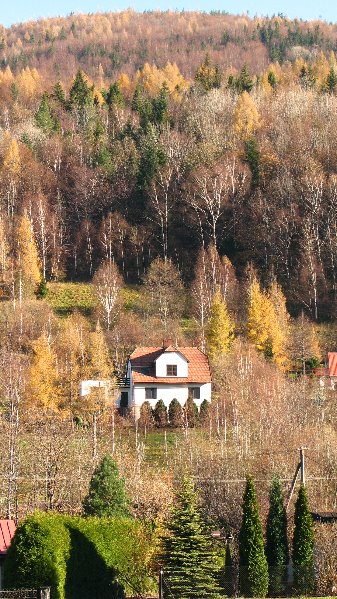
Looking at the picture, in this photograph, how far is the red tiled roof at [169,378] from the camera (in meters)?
51.4

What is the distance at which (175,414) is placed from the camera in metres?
48.3

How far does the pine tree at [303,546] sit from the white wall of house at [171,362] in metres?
24.5

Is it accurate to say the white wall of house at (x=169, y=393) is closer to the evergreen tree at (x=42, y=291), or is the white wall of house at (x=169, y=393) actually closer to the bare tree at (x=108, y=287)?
the bare tree at (x=108, y=287)

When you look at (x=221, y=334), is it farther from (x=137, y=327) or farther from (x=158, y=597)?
(x=158, y=597)

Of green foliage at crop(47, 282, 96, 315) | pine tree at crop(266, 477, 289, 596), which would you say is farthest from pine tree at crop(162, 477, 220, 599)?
green foliage at crop(47, 282, 96, 315)

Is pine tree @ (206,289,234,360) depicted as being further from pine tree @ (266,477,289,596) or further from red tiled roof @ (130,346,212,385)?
pine tree @ (266,477,289,596)

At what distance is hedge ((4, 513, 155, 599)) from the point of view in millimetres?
23531

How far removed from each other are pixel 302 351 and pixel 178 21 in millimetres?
124319

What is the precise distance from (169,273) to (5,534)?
41198 mm

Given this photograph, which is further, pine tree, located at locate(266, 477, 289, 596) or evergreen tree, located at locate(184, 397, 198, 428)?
evergreen tree, located at locate(184, 397, 198, 428)

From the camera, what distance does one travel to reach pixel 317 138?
266 feet

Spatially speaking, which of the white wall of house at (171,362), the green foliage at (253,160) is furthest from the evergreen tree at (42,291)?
the green foliage at (253,160)

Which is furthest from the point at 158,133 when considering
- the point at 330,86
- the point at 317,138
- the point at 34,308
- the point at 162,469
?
the point at 162,469

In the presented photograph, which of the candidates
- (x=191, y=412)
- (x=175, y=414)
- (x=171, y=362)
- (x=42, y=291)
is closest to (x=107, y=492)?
(x=175, y=414)
